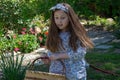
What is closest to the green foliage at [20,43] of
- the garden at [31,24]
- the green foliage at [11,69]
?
the garden at [31,24]

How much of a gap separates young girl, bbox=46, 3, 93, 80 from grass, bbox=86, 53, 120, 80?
2.15 meters

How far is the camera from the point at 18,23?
950cm

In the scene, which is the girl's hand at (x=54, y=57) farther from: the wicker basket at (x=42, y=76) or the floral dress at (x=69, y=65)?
the wicker basket at (x=42, y=76)

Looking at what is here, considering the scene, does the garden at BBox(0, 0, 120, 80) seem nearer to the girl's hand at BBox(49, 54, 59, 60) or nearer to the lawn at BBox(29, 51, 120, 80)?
the lawn at BBox(29, 51, 120, 80)

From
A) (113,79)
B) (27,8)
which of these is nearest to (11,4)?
(27,8)

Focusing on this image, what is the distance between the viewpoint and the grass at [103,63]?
5.87 meters

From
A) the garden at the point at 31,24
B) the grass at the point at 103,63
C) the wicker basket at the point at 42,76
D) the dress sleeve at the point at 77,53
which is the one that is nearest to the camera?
the wicker basket at the point at 42,76

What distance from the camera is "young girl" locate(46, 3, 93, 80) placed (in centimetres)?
354

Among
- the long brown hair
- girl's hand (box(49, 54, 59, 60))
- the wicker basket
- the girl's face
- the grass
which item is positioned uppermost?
the girl's face

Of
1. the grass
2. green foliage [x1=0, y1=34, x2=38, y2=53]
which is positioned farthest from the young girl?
green foliage [x1=0, y1=34, x2=38, y2=53]

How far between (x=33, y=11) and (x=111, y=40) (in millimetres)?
1954

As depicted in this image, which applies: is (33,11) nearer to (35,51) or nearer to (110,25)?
(35,51)

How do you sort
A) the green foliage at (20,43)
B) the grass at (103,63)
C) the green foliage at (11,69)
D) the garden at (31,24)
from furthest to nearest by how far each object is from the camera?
the green foliage at (20,43)
the garden at (31,24)
the grass at (103,63)
the green foliage at (11,69)

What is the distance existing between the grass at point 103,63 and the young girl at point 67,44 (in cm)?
215
